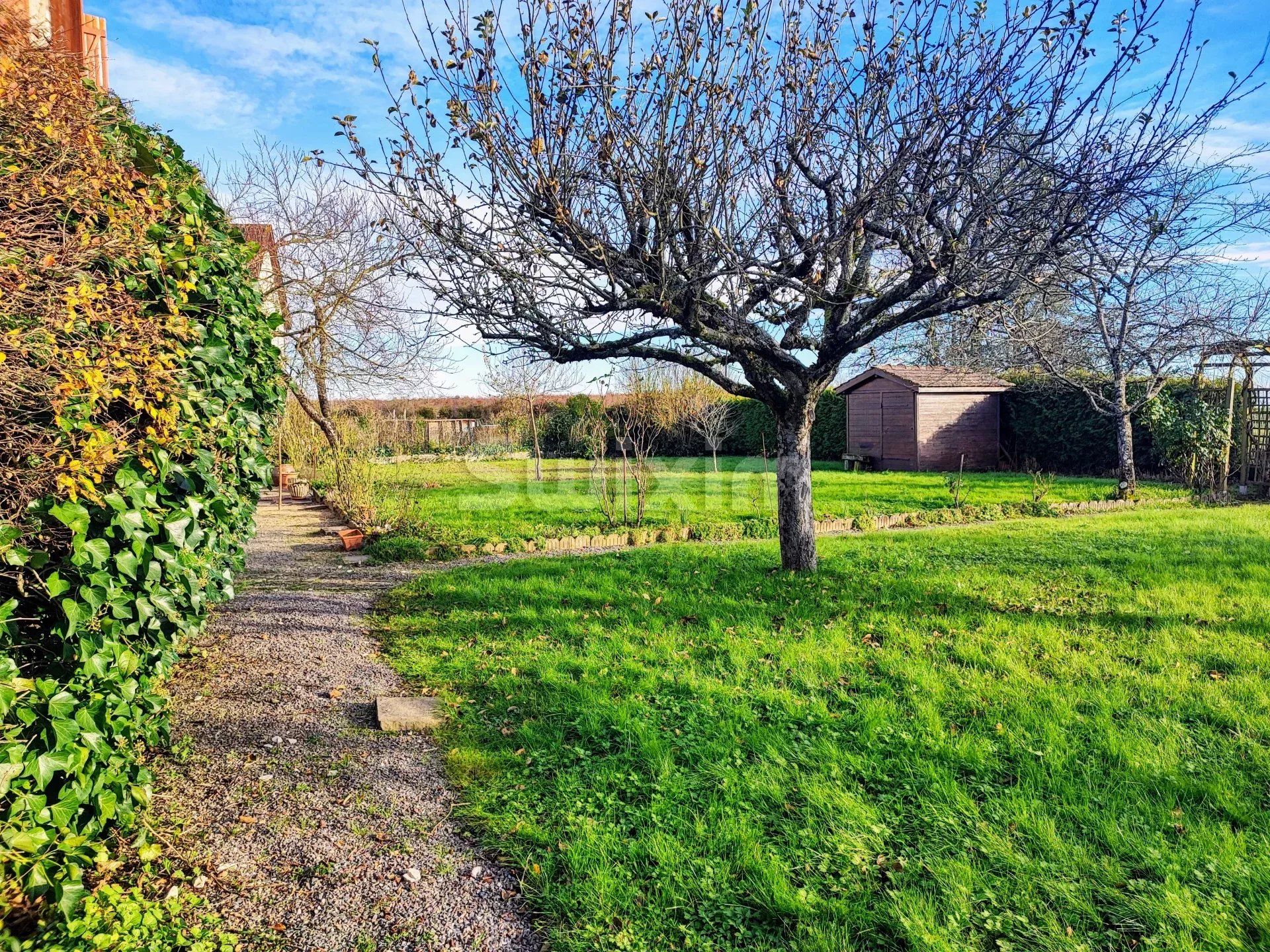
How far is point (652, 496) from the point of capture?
13.7m

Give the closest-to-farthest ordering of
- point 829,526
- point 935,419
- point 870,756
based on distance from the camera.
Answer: point 870,756 < point 829,526 < point 935,419

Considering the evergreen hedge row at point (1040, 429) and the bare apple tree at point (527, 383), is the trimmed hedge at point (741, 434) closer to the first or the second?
the evergreen hedge row at point (1040, 429)

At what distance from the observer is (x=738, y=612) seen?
5766 mm

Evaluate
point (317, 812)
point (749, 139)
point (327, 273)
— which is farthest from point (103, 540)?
point (327, 273)

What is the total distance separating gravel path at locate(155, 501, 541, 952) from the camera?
7.88 ft

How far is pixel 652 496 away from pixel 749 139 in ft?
29.2

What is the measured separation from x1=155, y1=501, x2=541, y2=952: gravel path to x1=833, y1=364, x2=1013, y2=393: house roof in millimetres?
18573

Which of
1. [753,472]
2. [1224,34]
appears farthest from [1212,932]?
[753,472]

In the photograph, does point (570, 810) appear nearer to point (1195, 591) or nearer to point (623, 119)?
point (623, 119)

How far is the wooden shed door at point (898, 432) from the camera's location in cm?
2023

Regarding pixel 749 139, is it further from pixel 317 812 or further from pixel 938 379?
pixel 938 379

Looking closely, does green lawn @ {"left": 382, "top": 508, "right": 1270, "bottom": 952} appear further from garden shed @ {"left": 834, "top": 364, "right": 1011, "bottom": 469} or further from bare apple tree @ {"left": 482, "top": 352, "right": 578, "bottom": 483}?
garden shed @ {"left": 834, "top": 364, "right": 1011, "bottom": 469}

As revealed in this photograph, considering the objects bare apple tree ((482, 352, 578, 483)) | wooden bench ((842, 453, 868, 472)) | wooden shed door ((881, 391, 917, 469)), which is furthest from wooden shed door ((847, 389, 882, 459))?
bare apple tree ((482, 352, 578, 483))

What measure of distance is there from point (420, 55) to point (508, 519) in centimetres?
702
